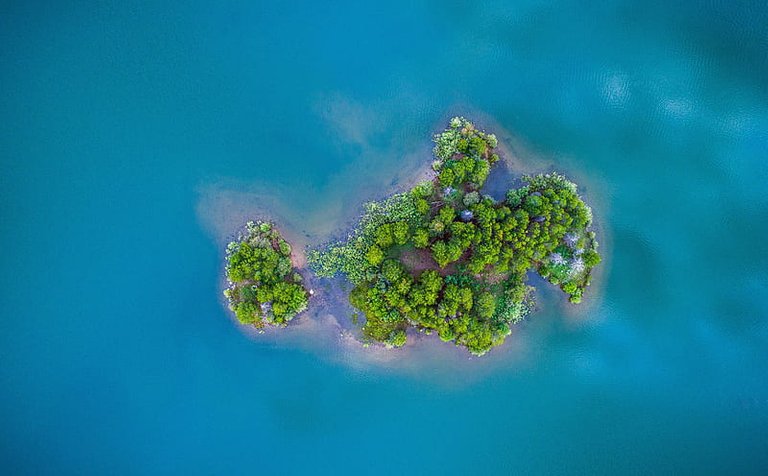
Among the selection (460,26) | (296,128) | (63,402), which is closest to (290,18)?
(296,128)

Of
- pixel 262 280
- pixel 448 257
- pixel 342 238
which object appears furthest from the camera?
pixel 342 238

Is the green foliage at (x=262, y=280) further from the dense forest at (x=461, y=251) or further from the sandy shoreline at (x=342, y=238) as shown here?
the dense forest at (x=461, y=251)

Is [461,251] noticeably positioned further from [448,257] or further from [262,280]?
[262,280]

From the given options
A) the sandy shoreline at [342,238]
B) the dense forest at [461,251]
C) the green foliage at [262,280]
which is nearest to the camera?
the dense forest at [461,251]

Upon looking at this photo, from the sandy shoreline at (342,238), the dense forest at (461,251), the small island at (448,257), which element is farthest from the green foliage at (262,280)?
the dense forest at (461,251)

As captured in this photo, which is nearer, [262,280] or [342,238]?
[262,280]

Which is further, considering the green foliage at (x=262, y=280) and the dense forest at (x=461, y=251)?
the green foliage at (x=262, y=280)

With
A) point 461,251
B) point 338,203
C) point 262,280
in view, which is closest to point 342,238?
point 338,203

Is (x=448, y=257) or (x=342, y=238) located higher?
(x=342, y=238)
